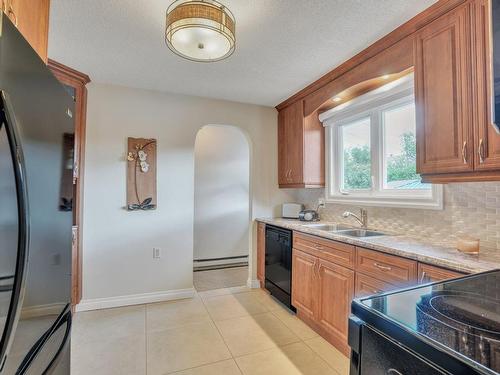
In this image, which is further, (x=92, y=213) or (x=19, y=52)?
(x=92, y=213)

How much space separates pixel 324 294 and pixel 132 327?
69.9 inches

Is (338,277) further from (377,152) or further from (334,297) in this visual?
(377,152)

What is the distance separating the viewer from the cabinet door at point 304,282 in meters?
2.46

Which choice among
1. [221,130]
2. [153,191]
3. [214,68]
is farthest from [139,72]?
[221,130]

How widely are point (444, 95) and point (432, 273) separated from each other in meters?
1.07

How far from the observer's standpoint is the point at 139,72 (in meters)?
2.67

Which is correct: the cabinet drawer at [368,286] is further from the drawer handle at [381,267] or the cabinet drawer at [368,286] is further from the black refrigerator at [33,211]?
the black refrigerator at [33,211]

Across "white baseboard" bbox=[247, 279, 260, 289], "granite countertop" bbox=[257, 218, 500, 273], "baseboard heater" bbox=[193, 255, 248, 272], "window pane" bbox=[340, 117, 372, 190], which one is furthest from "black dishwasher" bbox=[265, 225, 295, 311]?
"baseboard heater" bbox=[193, 255, 248, 272]

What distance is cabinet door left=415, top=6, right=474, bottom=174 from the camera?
1.55 m

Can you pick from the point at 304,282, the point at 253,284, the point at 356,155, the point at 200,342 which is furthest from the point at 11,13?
the point at 253,284

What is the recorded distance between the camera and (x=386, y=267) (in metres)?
1.75

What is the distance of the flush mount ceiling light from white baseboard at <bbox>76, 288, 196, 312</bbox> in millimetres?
2565

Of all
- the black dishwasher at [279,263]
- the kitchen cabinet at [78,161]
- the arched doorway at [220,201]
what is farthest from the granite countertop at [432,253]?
the arched doorway at [220,201]

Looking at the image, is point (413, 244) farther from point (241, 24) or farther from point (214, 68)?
point (214, 68)
